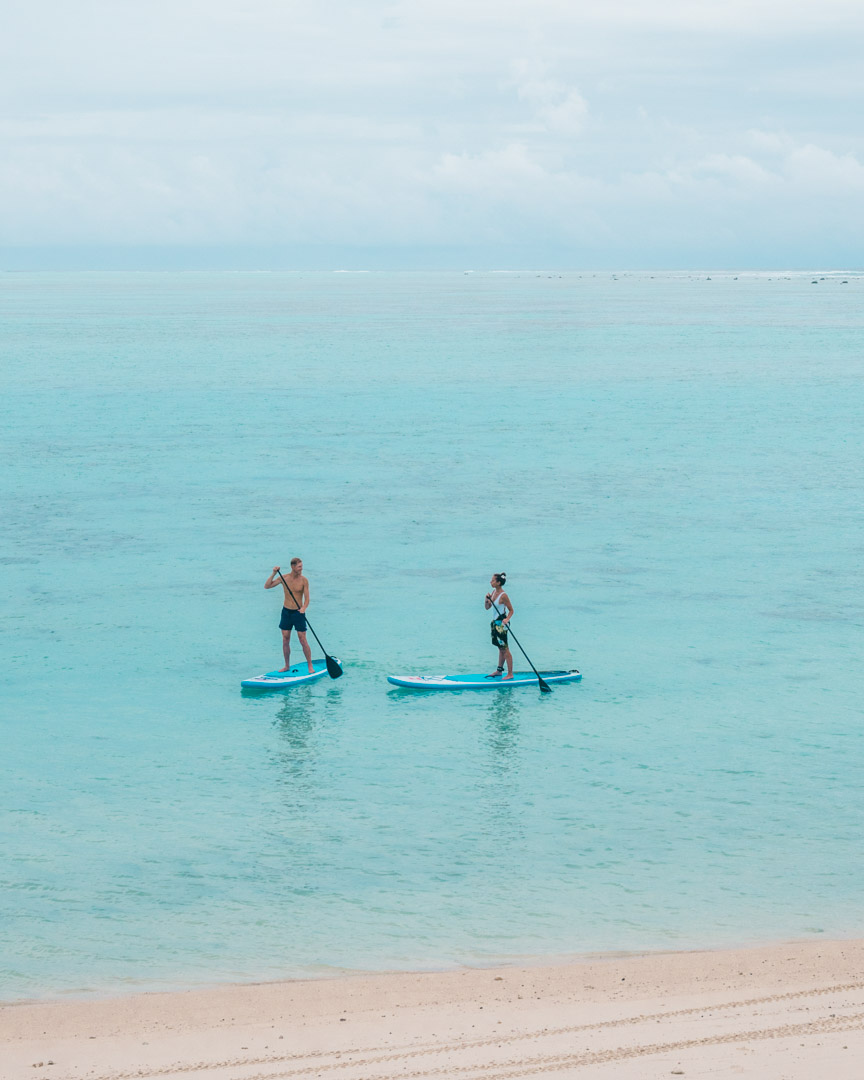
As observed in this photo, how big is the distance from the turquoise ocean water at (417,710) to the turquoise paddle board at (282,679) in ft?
1.04

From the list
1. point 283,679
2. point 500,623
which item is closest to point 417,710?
point 500,623

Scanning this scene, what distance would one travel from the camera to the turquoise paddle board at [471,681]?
75.5 ft

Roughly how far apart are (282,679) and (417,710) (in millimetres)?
2737

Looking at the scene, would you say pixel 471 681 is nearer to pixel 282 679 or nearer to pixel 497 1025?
pixel 282 679

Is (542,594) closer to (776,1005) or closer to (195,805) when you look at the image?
(195,805)

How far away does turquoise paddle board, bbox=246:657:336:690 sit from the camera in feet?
76.0

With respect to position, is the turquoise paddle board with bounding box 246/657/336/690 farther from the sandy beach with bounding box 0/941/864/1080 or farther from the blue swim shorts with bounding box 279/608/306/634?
the sandy beach with bounding box 0/941/864/1080

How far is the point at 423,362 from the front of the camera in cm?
10006

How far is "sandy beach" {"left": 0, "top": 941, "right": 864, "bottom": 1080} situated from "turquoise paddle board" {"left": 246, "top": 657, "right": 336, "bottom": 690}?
34.3ft

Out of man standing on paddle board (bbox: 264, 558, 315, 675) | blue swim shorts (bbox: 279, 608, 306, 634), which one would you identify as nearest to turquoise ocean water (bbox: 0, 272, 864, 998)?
man standing on paddle board (bbox: 264, 558, 315, 675)

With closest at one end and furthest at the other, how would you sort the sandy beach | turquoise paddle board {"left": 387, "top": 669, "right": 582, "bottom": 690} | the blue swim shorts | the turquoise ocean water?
the sandy beach
the turquoise ocean water
turquoise paddle board {"left": 387, "top": 669, "right": 582, "bottom": 690}
the blue swim shorts

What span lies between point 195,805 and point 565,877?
551 centimetres

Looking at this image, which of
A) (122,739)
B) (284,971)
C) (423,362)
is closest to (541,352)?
(423,362)

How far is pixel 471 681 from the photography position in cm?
2320
